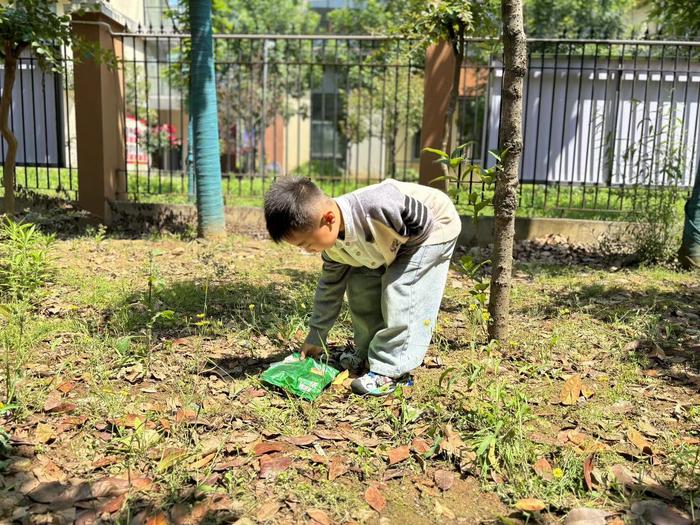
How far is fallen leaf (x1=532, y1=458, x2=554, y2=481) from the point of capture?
2.36 m

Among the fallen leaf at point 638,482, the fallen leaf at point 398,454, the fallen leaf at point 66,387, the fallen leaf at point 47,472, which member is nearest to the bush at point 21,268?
the fallen leaf at point 66,387

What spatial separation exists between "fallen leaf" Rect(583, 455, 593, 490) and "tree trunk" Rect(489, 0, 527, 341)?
117 cm

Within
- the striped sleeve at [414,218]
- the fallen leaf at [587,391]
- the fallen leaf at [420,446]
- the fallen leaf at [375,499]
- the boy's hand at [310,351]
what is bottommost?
the fallen leaf at [375,499]

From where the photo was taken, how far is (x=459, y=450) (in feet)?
8.25

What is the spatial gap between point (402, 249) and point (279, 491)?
1210mm

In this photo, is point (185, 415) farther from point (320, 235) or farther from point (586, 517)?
point (586, 517)

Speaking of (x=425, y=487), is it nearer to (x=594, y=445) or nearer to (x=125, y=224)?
(x=594, y=445)

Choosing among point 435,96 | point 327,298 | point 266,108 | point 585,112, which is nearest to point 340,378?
point 327,298

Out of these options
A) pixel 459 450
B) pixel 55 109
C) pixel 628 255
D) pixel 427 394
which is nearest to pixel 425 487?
pixel 459 450

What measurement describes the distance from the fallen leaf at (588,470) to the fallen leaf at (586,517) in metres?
0.15

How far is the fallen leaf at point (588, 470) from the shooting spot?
2.30m

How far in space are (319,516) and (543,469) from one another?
84 centimetres

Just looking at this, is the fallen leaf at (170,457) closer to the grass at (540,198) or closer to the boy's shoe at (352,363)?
the boy's shoe at (352,363)

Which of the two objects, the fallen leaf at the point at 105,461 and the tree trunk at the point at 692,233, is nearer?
the fallen leaf at the point at 105,461
